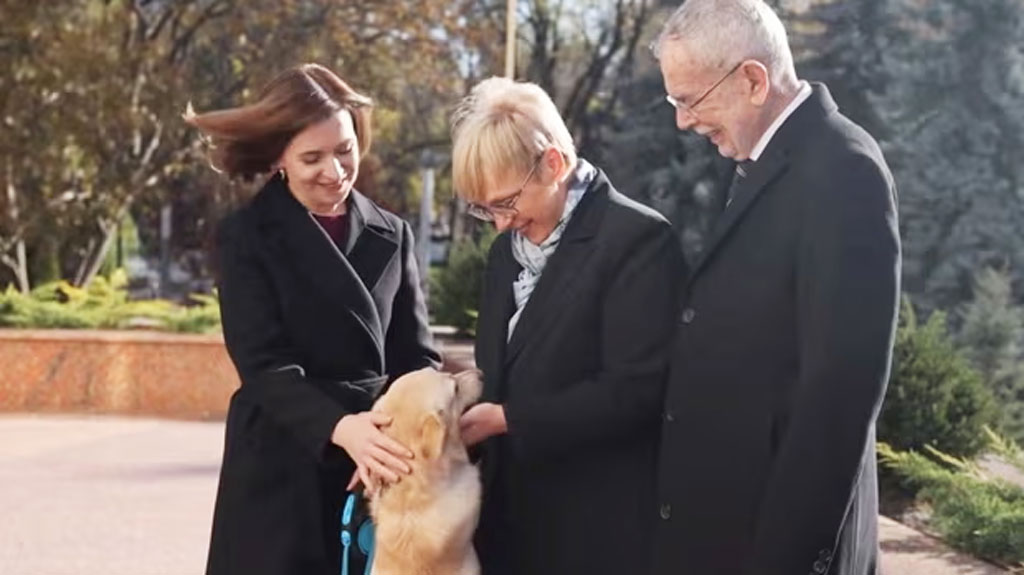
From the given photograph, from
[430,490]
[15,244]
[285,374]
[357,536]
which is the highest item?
[285,374]

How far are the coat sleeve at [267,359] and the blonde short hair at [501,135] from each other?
544 millimetres

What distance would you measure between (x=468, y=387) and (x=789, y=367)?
32.7 inches

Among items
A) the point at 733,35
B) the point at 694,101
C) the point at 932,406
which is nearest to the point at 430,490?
the point at 694,101

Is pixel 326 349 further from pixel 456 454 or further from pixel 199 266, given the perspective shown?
pixel 199 266

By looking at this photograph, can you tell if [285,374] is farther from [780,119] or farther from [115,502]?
[115,502]

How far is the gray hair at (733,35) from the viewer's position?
3.16 m

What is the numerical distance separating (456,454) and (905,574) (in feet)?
13.2

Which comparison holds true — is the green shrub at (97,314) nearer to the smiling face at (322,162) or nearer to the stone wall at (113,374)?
the stone wall at (113,374)

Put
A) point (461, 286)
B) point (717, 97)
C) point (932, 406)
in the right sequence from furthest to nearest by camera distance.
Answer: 1. point (461, 286)
2. point (932, 406)
3. point (717, 97)

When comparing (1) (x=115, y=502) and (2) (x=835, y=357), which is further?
(1) (x=115, y=502)

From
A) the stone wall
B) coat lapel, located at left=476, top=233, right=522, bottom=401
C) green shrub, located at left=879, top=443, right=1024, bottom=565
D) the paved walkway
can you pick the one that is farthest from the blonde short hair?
the stone wall

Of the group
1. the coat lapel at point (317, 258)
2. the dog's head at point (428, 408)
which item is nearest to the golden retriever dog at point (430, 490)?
the dog's head at point (428, 408)

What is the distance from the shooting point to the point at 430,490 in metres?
3.59

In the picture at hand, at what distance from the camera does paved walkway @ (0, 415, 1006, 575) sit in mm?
8609
